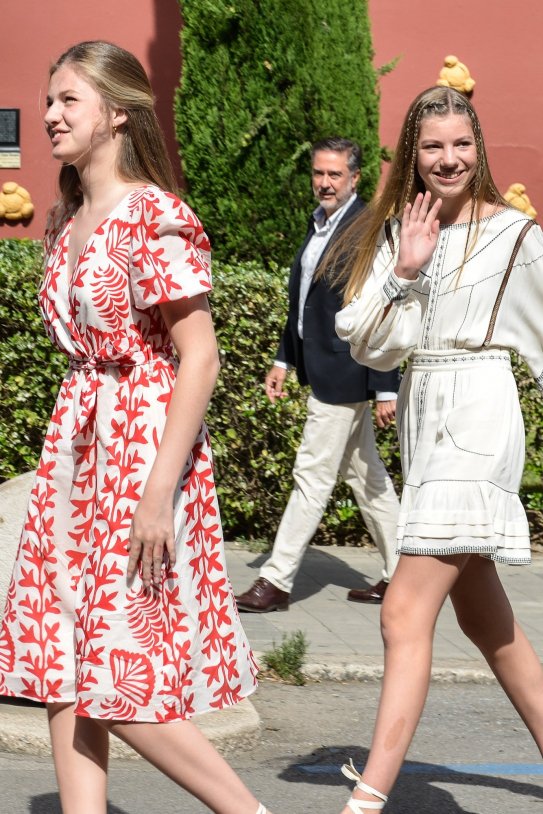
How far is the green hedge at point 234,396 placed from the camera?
24.1ft

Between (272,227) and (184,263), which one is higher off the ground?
(272,227)

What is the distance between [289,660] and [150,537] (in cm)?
255

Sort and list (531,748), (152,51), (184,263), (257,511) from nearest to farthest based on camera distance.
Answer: (184,263)
(531,748)
(257,511)
(152,51)

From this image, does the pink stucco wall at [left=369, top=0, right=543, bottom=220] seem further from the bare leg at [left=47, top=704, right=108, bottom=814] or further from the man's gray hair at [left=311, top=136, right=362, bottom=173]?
the bare leg at [left=47, top=704, right=108, bottom=814]

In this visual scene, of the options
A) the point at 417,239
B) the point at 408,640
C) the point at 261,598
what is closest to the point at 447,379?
the point at 417,239

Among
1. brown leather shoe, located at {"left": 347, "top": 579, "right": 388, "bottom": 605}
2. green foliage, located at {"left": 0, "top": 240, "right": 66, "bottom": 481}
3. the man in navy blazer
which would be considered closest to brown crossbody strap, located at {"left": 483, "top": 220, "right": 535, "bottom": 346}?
the man in navy blazer

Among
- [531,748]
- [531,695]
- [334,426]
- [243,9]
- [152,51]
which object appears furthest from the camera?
[152,51]

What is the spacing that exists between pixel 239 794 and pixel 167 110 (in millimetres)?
8872

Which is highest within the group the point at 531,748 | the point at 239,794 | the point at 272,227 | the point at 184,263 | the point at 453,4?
the point at 453,4

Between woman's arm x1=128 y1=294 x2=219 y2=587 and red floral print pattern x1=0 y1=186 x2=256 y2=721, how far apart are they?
44 millimetres

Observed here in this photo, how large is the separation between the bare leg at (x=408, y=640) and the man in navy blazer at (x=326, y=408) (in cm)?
262

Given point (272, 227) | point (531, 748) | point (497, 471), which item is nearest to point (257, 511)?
point (272, 227)

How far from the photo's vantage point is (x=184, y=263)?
2893 millimetres

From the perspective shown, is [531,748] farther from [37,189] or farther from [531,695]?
[37,189]
